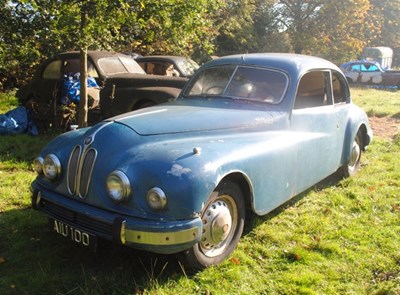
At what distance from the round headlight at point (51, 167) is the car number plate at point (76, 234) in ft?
1.23

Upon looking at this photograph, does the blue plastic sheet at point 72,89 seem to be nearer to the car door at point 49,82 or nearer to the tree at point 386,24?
the car door at point 49,82

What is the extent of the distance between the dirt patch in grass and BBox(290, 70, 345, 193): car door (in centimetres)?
461

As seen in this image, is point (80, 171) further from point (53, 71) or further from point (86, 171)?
point (53, 71)

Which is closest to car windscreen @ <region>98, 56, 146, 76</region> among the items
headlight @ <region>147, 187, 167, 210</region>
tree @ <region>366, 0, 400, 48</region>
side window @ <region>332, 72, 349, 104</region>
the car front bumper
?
side window @ <region>332, 72, 349, 104</region>

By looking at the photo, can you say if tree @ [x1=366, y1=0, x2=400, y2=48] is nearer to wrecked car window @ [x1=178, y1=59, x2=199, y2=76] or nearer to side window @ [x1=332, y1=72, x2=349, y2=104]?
wrecked car window @ [x1=178, y1=59, x2=199, y2=76]

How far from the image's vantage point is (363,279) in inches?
135

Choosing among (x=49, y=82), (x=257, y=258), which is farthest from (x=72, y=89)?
(x=257, y=258)

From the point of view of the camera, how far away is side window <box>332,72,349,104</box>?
5.69 meters

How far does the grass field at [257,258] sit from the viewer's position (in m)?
3.18

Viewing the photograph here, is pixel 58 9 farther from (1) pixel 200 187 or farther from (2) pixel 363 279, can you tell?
(2) pixel 363 279

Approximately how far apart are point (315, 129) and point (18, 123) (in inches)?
226

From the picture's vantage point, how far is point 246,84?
14.9 ft

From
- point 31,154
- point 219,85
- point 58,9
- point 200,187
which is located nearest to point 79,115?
point 31,154

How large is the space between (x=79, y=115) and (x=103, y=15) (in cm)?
188
